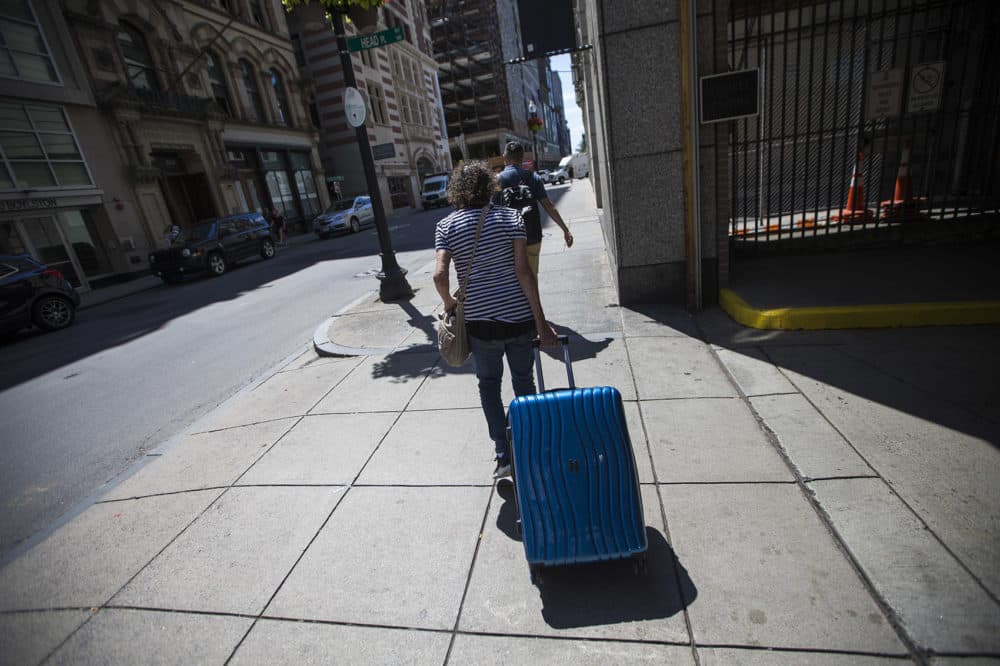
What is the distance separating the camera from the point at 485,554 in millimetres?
2502

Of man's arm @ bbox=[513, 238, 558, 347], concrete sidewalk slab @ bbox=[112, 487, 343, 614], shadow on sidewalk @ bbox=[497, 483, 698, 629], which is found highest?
man's arm @ bbox=[513, 238, 558, 347]

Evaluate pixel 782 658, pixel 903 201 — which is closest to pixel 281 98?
pixel 903 201

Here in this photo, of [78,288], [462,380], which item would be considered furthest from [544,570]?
[78,288]

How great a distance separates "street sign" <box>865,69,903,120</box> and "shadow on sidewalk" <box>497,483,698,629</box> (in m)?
6.64

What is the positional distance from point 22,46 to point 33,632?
845 inches

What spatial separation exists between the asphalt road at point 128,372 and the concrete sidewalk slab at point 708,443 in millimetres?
4336

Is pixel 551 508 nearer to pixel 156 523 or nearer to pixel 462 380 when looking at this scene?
pixel 462 380

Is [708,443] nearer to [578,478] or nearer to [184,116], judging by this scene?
[578,478]

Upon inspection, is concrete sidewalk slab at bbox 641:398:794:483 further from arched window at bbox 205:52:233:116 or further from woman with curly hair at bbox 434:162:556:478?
arched window at bbox 205:52:233:116

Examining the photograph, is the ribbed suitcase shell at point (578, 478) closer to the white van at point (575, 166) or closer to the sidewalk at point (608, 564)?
the sidewalk at point (608, 564)

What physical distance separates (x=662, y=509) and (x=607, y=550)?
0.60 meters

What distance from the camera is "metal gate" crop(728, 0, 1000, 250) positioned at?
19.2ft

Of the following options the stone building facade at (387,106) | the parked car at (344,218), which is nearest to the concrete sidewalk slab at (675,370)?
the parked car at (344,218)

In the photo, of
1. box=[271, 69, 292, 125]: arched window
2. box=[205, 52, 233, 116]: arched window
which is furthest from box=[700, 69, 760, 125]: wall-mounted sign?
box=[271, 69, 292, 125]: arched window
